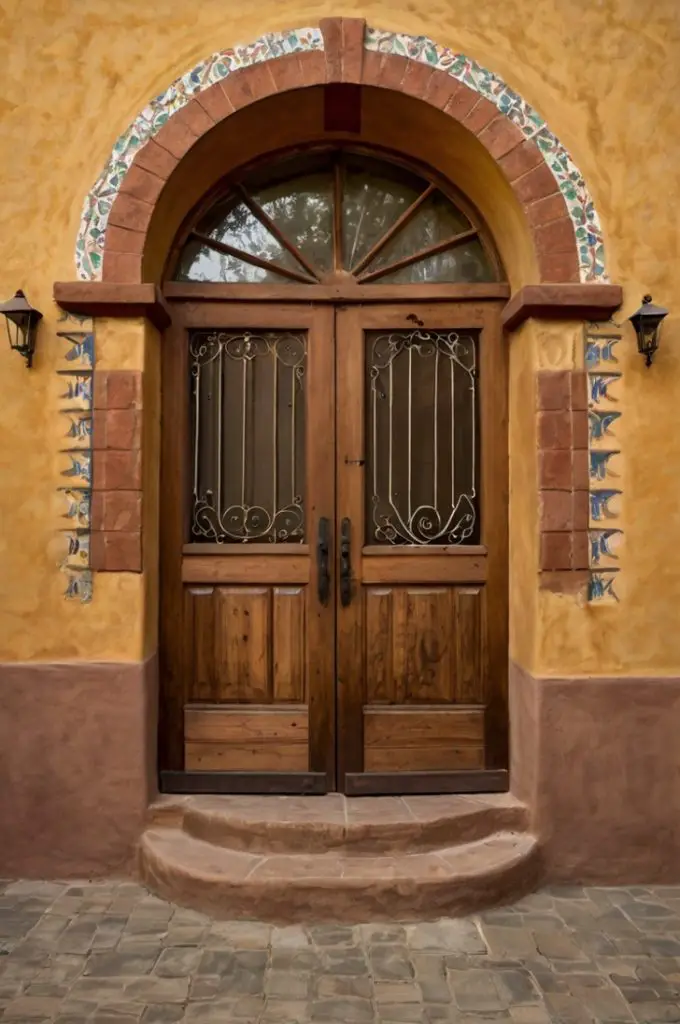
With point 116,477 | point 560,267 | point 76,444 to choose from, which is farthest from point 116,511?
point 560,267

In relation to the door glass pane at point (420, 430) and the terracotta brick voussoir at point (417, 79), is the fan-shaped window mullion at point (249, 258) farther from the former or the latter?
the terracotta brick voussoir at point (417, 79)

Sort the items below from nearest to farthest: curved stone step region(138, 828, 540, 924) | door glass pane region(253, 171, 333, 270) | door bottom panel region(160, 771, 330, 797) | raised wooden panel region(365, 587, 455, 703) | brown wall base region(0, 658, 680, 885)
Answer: curved stone step region(138, 828, 540, 924) < brown wall base region(0, 658, 680, 885) < door bottom panel region(160, 771, 330, 797) < raised wooden panel region(365, 587, 455, 703) < door glass pane region(253, 171, 333, 270)

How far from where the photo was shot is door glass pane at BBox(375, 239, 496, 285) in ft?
14.0

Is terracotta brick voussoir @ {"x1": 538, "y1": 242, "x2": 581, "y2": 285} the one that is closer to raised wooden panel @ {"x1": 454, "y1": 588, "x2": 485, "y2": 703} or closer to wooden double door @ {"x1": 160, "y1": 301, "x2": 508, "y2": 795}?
wooden double door @ {"x1": 160, "y1": 301, "x2": 508, "y2": 795}

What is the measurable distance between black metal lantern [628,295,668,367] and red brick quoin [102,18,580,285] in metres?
0.35

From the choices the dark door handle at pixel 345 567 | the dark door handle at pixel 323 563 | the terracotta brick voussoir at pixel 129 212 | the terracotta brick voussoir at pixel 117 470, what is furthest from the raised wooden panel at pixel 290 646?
the terracotta brick voussoir at pixel 129 212

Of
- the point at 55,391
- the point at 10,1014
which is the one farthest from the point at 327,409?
the point at 10,1014

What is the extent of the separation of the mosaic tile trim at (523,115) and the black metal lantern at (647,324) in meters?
0.27

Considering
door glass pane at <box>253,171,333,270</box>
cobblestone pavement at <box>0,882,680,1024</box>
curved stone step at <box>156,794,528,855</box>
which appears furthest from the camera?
door glass pane at <box>253,171,333,270</box>

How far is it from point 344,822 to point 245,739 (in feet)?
2.33

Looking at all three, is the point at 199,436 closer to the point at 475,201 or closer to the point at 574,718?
the point at 475,201

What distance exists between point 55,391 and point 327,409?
135cm

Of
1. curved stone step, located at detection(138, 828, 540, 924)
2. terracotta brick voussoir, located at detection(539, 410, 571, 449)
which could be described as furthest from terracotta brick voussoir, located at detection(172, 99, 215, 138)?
curved stone step, located at detection(138, 828, 540, 924)

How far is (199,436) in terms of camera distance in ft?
13.8
